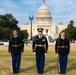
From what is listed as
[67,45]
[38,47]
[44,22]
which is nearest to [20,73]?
[38,47]

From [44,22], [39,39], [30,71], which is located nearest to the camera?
[39,39]

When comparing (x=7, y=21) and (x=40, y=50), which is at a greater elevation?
(x=7, y=21)

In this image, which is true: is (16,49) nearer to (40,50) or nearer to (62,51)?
(40,50)

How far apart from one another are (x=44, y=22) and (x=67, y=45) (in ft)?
561

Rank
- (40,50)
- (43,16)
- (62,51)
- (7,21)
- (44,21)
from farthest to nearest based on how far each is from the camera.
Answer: (44,21) < (43,16) < (7,21) < (62,51) < (40,50)

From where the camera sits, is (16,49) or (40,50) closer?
(40,50)

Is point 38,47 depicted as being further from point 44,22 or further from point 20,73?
point 44,22

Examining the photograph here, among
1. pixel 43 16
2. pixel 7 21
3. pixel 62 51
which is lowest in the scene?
pixel 62 51

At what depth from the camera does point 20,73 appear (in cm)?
1373

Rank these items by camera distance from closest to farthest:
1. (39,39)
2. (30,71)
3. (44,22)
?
(39,39) → (30,71) → (44,22)

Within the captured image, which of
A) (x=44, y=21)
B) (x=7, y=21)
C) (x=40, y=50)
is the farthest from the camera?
(x=44, y=21)

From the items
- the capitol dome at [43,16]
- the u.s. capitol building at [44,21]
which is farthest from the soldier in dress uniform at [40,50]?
the capitol dome at [43,16]

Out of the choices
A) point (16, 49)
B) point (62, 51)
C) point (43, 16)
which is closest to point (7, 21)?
point (43, 16)

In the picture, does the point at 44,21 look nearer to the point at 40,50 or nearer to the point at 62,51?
the point at 62,51
